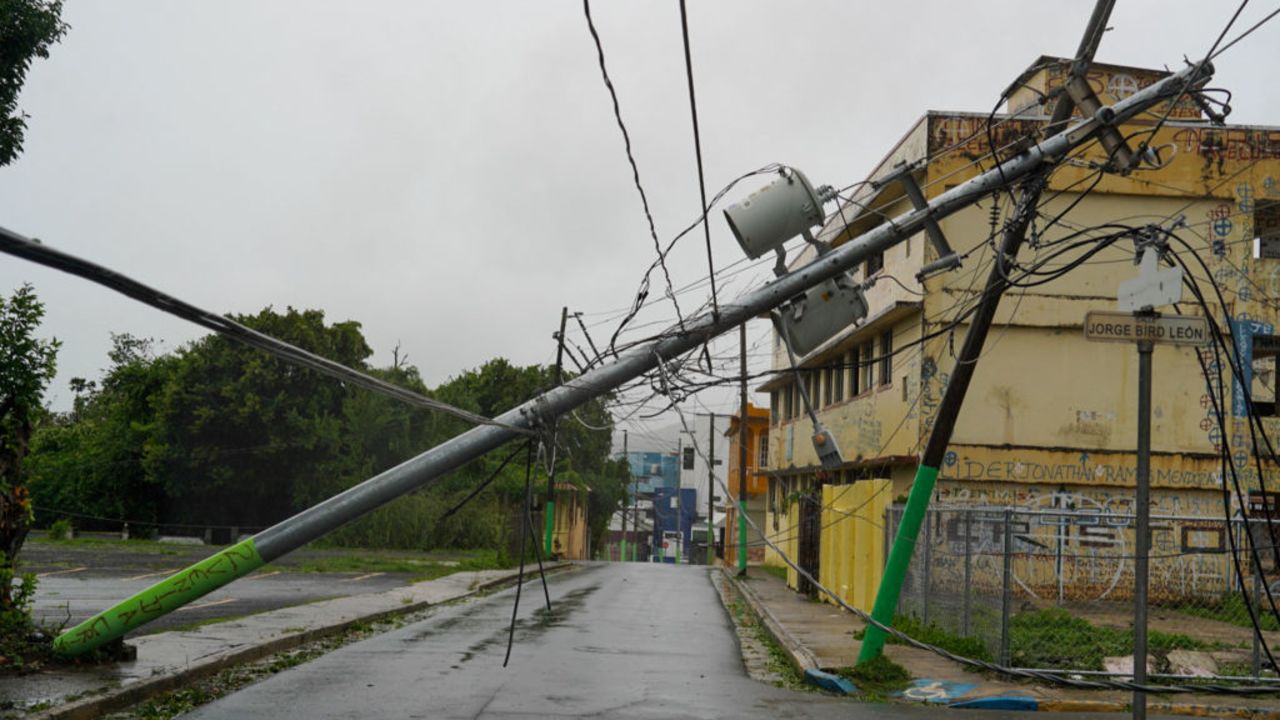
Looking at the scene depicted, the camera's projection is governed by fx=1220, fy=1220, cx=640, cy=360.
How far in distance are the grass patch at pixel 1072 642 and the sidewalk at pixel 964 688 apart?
59 cm

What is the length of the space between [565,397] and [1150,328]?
4.13 meters

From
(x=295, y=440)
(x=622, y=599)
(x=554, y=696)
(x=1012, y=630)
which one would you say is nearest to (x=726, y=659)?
(x=1012, y=630)

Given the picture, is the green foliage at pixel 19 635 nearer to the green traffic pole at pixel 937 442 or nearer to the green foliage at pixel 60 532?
the green traffic pole at pixel 937 442

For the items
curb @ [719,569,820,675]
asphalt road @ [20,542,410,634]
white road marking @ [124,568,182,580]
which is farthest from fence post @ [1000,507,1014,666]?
white road marking @ [124,568,182,580]

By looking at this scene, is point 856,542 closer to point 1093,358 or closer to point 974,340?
point 1093,358

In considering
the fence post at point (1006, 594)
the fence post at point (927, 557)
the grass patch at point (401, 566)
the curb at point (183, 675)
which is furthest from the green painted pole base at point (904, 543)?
the grass patch at point (401, 566)

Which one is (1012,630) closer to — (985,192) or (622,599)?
(985,192)

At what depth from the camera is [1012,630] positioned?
14.7 m

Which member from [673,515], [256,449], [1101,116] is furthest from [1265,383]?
[673,515]

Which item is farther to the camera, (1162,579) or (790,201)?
(1162,579)

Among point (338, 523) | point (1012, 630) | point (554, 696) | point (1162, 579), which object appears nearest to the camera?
point (338, 523)

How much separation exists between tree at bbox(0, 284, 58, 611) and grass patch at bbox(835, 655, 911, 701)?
7.93m

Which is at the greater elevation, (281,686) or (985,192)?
(985,192)

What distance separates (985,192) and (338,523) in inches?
228
